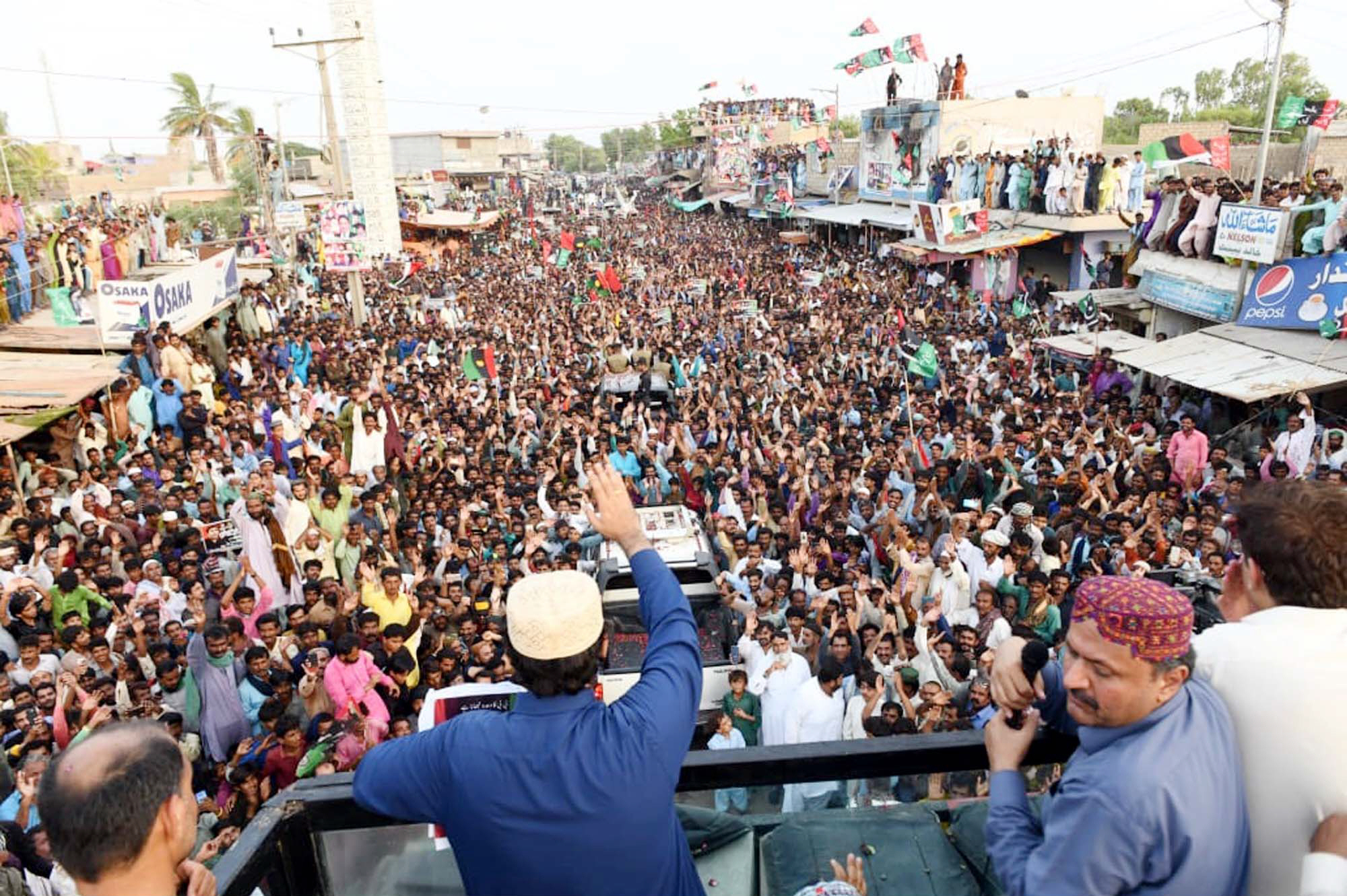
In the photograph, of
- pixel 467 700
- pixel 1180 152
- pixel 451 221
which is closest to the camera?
pixel 467 700

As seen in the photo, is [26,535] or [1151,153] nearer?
[26,535]

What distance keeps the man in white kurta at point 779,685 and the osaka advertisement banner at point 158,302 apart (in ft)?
34.5

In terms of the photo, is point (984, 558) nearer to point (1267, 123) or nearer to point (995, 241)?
point (1267, 123)

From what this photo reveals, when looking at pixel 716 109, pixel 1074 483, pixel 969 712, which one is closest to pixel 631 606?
pixel 969 712

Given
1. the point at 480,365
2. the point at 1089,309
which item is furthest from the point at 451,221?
the point at 1089,309

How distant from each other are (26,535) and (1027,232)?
20.9m

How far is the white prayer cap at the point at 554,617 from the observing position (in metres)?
1.56

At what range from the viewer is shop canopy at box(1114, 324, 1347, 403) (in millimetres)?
10477

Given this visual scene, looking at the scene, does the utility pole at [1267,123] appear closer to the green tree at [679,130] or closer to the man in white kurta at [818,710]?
the man in white kurta at [818,710]

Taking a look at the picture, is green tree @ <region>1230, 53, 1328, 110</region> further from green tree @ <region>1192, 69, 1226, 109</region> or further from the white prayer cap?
the white prayer cap

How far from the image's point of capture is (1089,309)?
16.9 meters

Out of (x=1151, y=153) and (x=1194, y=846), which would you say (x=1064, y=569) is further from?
(x=1151, y=153)

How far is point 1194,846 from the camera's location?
1322mm

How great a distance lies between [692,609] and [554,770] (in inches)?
205
